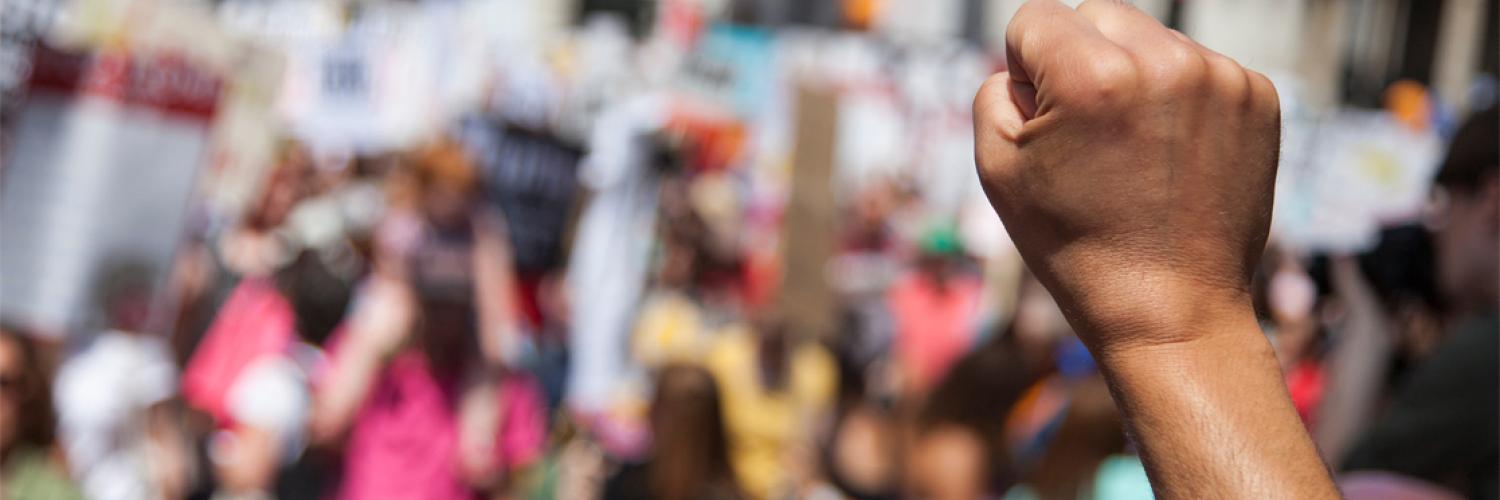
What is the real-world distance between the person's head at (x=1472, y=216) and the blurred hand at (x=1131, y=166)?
1219 millimetres

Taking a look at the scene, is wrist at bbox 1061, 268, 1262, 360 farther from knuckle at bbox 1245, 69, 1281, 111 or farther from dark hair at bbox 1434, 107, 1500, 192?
dark hair at bbox 1434, 107, 1500, 192

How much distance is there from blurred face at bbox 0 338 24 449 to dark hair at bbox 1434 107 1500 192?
2.60m

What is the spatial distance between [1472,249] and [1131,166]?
133cm

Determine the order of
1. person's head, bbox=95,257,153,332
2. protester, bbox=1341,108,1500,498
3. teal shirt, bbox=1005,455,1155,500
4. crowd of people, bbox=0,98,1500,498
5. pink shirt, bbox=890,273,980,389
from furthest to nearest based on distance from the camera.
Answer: pink shirt, bbox=890,273,980,389 → person's head, bbox=95,257,153,332 → crowd of people, bbox=0,98,1500,498 → teal shirt, bbox=1005,455,1155,500 → protester, bbox=1341,108,1500,498

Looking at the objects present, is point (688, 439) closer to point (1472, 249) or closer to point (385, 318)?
point (385, 318)

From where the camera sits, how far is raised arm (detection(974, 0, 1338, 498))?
720 millimetres

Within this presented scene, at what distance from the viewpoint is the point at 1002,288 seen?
595 centimetres

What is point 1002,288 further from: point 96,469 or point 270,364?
point 96,469

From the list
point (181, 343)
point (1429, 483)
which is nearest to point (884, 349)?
point (181, 343)

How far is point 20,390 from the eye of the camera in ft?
9.92

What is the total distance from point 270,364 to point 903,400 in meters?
1.77

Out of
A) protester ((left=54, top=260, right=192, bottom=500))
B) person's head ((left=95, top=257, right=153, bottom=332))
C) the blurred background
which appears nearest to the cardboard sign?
the blurred background

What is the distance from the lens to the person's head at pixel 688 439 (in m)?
3.67

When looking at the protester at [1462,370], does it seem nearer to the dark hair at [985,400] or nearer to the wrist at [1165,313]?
the wrist at [1165,313]
